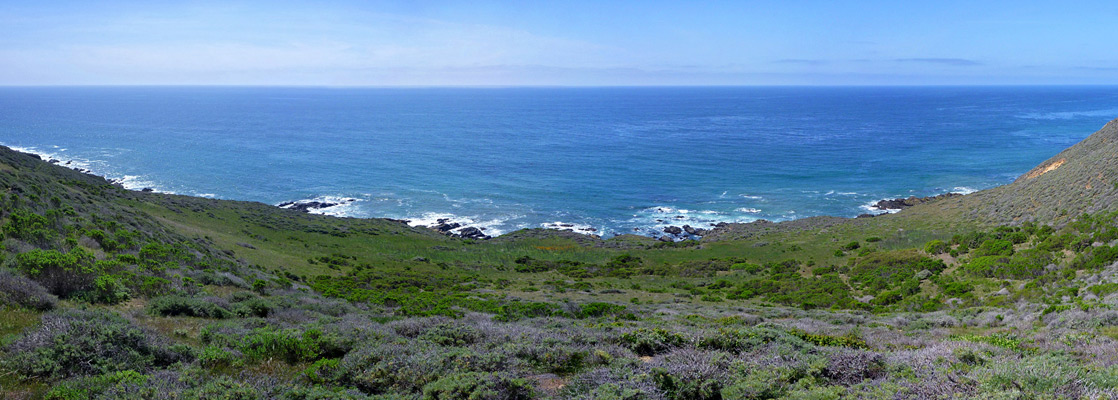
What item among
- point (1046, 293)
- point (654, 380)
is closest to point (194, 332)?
point (654, 380)

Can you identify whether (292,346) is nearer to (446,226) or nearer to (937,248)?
(937,248)

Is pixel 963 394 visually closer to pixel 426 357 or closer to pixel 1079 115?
pixel 426 357

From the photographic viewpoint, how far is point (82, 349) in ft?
24.8

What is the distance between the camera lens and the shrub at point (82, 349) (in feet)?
23.2

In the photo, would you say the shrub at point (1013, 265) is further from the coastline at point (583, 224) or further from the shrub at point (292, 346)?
the coastline at point (583, 224)

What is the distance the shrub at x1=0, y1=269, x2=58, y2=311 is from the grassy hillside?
36 mm

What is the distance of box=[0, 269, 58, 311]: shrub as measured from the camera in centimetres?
937

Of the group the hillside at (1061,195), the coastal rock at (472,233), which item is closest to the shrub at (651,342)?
the hillside at (1061,195)

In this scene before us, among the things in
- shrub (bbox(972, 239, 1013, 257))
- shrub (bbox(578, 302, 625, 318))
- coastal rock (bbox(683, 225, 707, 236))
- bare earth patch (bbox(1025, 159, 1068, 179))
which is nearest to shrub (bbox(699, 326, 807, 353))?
shrub (bbox(578, 302, 625, 318))

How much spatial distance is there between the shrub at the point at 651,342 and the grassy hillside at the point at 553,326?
0.20 feet

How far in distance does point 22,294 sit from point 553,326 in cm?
1045

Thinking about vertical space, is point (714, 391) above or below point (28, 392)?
below

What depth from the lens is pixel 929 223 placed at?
43.9 m

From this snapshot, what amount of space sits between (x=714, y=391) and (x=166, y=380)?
763 centimetres
